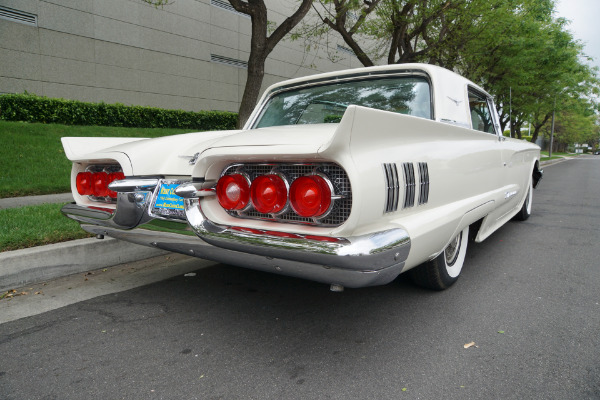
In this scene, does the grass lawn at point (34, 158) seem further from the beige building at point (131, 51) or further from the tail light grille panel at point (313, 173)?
the tail light grille panel at point (313, 173)

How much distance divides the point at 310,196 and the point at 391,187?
417 millimetres

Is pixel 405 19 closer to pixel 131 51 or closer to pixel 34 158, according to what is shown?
pixel 131 51

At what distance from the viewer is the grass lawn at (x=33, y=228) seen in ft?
11.6

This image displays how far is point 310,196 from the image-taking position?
1.96 meters

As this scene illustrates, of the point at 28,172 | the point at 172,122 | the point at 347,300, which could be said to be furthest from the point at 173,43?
the point at 347,300

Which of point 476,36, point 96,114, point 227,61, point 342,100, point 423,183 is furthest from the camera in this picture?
point 227,61

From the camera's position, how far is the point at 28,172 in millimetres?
7293

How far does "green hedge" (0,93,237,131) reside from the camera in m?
9.97

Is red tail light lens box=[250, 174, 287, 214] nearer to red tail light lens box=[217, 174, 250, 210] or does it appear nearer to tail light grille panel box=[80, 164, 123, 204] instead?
red tail light lens box=[217, 174, 250, 210]

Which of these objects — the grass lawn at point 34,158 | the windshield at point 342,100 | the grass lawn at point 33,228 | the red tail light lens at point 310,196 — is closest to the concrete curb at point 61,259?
the grass lawn at point 33,228

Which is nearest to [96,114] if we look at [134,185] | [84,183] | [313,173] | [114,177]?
[84,183]

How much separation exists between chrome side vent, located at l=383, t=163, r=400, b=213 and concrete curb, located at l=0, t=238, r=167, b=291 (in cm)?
287

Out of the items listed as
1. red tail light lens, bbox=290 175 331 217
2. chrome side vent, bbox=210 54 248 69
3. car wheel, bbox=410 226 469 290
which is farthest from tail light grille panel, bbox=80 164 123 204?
chrome side vent, bbox=210 54 248 69

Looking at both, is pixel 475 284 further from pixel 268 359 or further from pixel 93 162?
pixel 93 162
